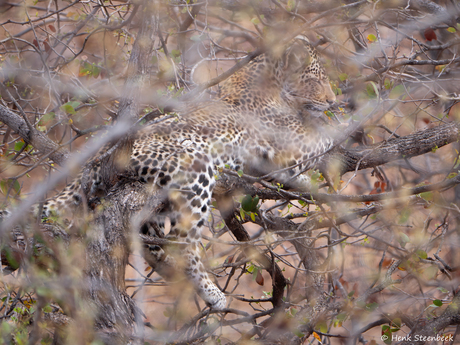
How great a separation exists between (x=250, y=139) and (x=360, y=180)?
4635mm

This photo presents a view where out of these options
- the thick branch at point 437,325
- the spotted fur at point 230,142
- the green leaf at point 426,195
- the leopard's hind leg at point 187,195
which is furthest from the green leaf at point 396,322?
the leopard's hind leg at point 187,195

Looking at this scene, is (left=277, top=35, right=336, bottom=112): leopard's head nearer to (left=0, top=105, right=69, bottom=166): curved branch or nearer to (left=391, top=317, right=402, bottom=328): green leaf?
(left=391, top=317, right=402, bottom=328): green leaf

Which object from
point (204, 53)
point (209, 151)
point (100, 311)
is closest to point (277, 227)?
point (209, 151)

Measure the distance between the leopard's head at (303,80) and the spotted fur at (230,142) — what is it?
0.01 metres

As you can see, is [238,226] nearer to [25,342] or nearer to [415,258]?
[415,258]

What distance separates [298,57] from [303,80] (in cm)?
27

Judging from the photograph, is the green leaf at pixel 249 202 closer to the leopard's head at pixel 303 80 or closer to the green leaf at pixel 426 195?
the green leaf at pixel 426 195

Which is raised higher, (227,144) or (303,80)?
(303,80)

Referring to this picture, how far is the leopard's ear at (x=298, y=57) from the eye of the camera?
5.38 m

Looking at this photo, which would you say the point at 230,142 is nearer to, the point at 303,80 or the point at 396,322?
the point at 303,80

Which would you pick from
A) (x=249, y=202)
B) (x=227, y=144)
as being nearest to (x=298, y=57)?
(x=227, y=144)

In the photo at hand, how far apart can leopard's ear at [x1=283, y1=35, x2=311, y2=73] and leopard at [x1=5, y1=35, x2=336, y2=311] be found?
11 millimetres

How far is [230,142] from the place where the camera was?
4441 millimetres

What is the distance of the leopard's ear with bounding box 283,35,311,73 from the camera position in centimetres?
538
